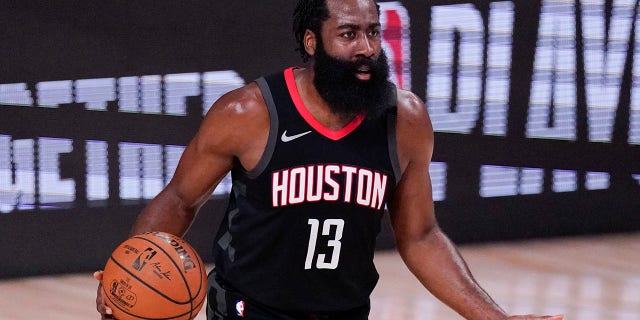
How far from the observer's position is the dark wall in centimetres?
666

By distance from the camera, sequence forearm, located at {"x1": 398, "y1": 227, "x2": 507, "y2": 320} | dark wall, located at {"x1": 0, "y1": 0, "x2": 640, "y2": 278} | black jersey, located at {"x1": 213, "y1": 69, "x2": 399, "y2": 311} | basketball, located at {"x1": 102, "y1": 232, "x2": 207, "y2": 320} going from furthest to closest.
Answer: dark wall, located at {"x1": 0, "y1": 0, "x2": 640, "y2": 278} < forearm, located at {"x1": 398, "y1": 227, "x2": 507, "y2": 320} < black jersey, located at {"x1": 213, "y1": 69, "x2": 399, "y2": 311} < basketball, located at {"x1": 102, "y1": 232, "x2": 207, "y2": 320}

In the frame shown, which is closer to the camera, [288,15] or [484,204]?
[288,15]

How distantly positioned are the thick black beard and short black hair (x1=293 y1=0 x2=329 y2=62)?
12 centimetres

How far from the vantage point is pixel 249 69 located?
277 inches

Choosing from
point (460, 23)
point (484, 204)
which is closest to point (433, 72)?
point (460, 23)

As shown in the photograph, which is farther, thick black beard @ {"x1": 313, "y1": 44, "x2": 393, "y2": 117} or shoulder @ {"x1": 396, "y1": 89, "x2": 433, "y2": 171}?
shoulder @ {"x1": 396, "y1": 89, "x2": 433, "y2": 171}

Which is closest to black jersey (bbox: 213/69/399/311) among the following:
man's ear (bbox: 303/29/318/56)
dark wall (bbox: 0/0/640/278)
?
man's ear (bbox: 303/29/318/56)

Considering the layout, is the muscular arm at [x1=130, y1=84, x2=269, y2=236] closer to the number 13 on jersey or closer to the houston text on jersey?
the houston text on jersey

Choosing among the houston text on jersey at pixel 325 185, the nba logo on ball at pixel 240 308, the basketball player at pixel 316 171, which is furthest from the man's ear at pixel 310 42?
the nba logo on ball at pixel 240 308

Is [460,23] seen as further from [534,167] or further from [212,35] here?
[212,35]

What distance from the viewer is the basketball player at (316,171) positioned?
11.4ft

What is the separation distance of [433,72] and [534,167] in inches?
39.3

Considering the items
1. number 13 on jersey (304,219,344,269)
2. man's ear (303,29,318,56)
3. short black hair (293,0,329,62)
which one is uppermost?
short black hair (293,0,329,62)

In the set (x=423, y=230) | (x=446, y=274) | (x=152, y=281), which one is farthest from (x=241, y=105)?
(x=446, y=274)
